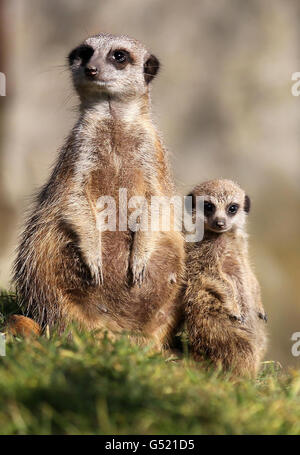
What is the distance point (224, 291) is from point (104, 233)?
2.86 feet

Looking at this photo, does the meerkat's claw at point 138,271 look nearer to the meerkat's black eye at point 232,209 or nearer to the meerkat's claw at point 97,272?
the meerkat's claw at point 97,272

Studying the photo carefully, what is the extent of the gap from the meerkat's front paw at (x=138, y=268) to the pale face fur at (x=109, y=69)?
3.44ft

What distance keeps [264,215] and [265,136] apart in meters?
1.10

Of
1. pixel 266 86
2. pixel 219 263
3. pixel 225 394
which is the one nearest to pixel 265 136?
pixel 266 86

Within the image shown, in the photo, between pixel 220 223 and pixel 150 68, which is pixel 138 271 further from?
pixel 150 68

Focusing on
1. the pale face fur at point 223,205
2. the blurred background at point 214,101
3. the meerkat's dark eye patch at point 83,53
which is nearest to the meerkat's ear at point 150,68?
the meerkat's dark eye patch at point 83,53

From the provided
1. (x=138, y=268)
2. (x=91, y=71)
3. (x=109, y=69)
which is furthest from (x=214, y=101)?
(x=138, y=268)

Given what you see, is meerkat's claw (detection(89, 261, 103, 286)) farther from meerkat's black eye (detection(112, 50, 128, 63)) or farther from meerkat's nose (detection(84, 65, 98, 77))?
meerkat's black eye (detection(112, 50, 128, 63))

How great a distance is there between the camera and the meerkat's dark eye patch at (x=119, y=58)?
4.38 meters

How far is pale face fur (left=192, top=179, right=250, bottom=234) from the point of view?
4.76 meters
